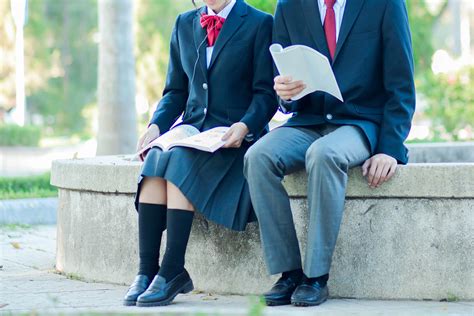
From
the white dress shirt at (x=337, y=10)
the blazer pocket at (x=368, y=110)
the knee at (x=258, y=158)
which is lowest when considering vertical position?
the knee at (x=258, y=158)

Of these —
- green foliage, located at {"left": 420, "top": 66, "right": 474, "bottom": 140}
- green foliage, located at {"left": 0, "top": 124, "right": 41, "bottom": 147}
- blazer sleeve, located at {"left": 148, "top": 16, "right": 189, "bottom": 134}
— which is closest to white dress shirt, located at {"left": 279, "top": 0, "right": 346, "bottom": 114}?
blazer sleeve, located at {"left": 148, "top": 16, "right": 189, "bottom": 134}

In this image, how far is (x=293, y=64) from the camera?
4.75m

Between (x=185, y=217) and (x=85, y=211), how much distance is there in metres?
Answer: 1.02

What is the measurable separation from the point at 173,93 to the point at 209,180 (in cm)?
80

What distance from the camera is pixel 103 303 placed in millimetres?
4855

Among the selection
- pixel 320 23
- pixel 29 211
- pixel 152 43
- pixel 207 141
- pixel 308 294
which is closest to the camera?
pixel 308 294

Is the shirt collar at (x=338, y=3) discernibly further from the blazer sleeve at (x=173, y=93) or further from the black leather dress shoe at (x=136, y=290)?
the black leather dress shoe at (x=136, y=290)

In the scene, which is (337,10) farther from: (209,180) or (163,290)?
(163,290)

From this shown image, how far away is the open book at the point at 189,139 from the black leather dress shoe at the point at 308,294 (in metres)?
0.81

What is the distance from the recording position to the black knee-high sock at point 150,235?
4.93 metres

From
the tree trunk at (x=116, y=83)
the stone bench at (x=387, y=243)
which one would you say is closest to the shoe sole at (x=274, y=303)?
the stone bench at (x=387, y=243)

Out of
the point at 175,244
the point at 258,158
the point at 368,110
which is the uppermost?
the point at 368,110

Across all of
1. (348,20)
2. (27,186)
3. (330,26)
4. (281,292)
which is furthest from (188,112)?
(27,186)

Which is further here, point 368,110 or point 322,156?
point 368,110
